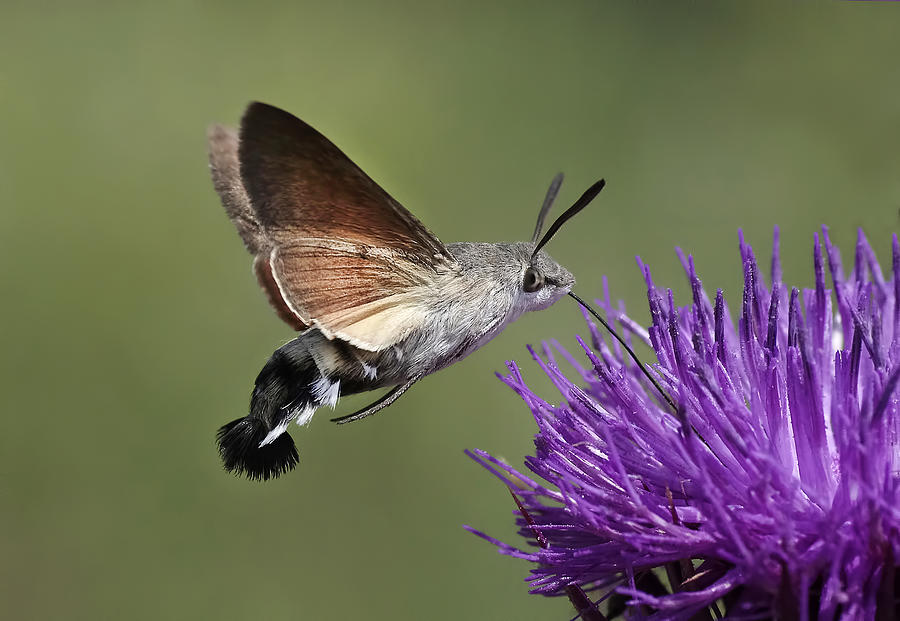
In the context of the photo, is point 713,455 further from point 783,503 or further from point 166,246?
point 166,246

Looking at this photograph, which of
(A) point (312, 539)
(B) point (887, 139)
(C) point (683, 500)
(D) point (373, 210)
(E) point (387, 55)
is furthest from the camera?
(E) point (387, 55)

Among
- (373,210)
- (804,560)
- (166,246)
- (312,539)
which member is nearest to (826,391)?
(804,560)

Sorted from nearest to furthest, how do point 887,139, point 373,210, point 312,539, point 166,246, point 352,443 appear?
point 373,210, point 312,539, point 352,443, point 166,246, point 887,139

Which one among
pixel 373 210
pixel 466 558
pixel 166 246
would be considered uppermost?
pixel 166 246

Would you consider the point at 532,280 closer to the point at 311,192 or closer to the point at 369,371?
the point at 369,371

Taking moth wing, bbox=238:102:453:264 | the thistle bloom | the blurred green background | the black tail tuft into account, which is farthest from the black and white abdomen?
the blurred green background

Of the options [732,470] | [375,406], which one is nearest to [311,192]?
[375,406]

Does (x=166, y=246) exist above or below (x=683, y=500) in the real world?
above

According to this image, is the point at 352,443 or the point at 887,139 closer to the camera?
the point at 352,443

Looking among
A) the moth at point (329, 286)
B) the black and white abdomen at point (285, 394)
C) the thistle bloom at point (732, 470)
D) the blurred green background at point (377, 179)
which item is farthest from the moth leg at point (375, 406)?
the blurred green background at point (377, 179)
